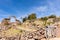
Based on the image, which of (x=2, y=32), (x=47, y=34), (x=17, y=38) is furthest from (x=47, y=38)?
(x=2, y=32)

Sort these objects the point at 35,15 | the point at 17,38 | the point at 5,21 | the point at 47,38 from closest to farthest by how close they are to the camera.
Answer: the point at 47,38, the point at 17,38, the point at 5,21, the point at 35,15

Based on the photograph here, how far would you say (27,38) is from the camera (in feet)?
63.2

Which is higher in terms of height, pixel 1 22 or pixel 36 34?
pixel 1 22

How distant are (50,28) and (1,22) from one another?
1505cm


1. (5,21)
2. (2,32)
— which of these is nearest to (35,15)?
(5,21)

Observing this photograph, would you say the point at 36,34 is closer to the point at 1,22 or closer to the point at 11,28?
the point at 11,28

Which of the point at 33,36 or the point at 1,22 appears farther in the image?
the point at 1,22

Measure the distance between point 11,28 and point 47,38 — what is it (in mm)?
9085

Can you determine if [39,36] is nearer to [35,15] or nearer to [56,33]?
[56,33]

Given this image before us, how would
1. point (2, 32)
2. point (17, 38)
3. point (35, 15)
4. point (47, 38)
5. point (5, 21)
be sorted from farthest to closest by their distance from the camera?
point (35, 15) < point (5, 21) < point (2, 32) < point (17, 38) < point (47, 38)

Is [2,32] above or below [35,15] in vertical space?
below

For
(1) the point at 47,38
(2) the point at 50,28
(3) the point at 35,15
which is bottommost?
(1) the point at 47,38

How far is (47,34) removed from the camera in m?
18.9

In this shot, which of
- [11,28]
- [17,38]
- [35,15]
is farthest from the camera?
[35,15]
